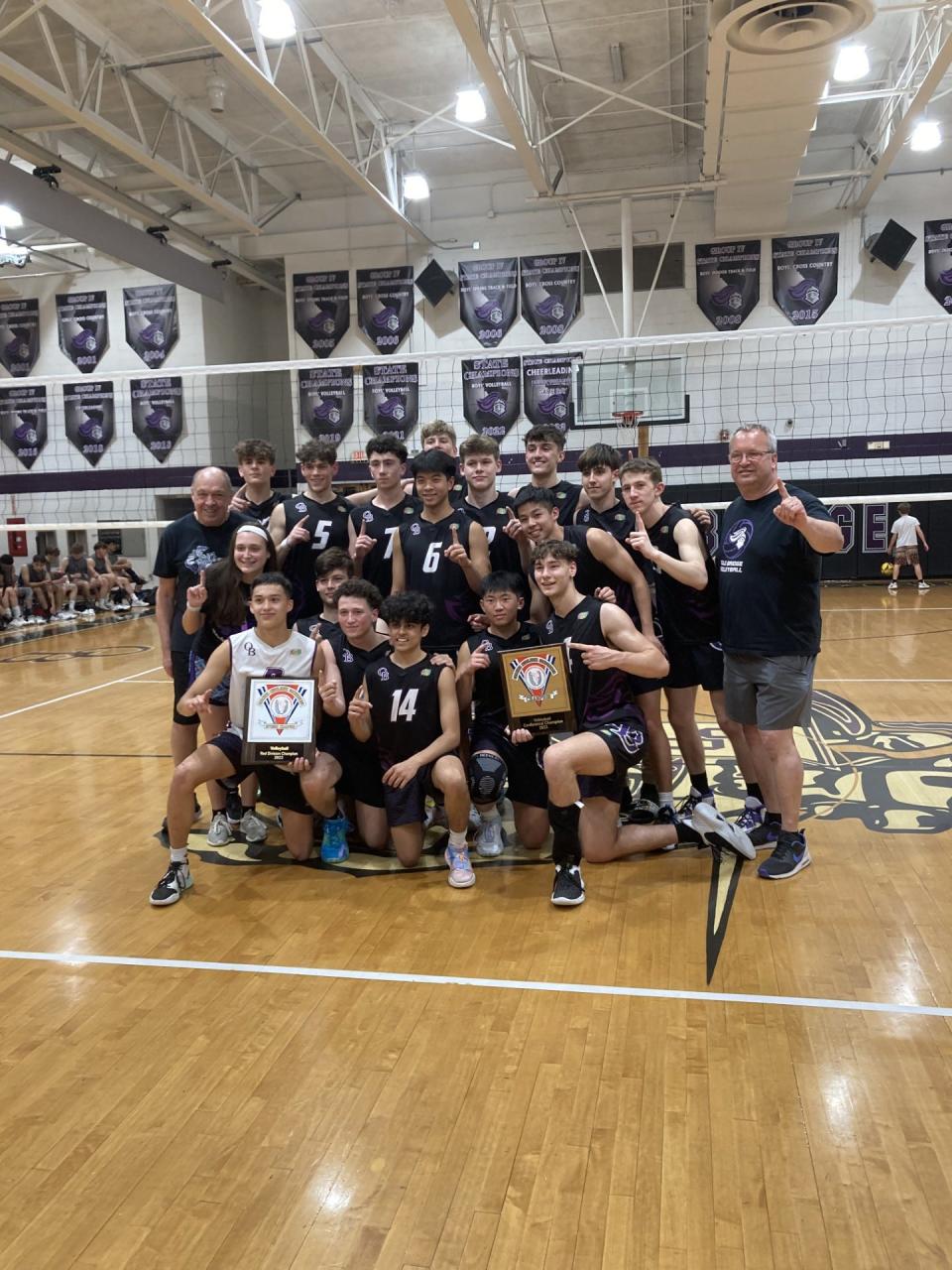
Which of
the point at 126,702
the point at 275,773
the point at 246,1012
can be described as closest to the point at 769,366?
the point at 126,702

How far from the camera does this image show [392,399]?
1598 centimetres

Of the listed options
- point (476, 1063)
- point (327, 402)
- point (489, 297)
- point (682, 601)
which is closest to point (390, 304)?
point (489, 297)

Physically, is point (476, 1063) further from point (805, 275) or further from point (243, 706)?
point (805, 275)

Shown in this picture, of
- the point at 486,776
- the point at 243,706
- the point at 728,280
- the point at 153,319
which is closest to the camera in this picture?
the point at 243,706

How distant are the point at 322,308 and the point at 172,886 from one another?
1482 cm

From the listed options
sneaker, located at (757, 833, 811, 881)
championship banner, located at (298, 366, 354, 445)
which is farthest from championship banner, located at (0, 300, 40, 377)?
sneaker, located at (757, 833, 811, 881)

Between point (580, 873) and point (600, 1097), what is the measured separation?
1.45 m

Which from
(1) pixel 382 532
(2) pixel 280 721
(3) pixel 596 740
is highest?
(1) pixel 382 532

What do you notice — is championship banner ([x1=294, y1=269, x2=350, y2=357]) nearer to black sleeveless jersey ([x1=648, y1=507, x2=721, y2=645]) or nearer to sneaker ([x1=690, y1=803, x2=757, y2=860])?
black sleeveless jersey ([x1=648, y1=507, x2=721, y2=645])

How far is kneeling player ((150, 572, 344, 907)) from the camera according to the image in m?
3.93

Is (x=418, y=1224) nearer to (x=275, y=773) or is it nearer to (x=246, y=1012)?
(x=246, y=1012)

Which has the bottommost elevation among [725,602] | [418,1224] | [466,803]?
[418,1224]

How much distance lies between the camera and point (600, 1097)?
249 centimetres

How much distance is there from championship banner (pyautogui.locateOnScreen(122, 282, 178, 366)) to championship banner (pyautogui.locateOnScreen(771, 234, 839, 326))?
10599 mm
